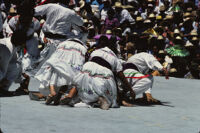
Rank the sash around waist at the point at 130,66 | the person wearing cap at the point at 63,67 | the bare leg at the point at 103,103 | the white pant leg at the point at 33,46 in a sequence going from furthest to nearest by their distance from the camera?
the white pant leg at the point at 33,46
the sash around waist at the point at 130,66
the person wearing cap at the point at 63,67
the bare leg at the point at 103,103

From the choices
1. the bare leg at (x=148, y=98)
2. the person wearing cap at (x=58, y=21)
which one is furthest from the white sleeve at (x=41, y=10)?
the bare leg at (x=148, y=98)

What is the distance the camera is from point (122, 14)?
13.6 metres

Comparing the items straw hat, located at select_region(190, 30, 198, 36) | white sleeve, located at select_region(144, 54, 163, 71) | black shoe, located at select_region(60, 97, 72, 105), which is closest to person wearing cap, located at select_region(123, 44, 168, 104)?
white sleeve, located at select_region(144, 54, 163, 71)

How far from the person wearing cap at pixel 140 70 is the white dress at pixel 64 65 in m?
0.75

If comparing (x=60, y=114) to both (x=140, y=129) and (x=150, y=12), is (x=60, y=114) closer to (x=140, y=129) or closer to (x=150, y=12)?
(x=140, y=129)

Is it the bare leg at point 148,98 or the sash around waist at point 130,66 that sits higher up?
the sash around waist at point 130,66

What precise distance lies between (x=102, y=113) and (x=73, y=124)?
3.53 ft

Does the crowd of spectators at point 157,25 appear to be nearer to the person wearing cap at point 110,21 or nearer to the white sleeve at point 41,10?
the person wearing cap at point 110,21

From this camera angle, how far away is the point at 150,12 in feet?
48.3

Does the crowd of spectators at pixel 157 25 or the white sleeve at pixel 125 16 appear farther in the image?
the white sleeve at pixel 125 16

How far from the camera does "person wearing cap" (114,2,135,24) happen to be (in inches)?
535

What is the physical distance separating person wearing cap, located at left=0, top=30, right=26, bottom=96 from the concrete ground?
0.30m

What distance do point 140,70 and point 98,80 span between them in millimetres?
1058

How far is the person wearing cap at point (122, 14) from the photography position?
13594mm
